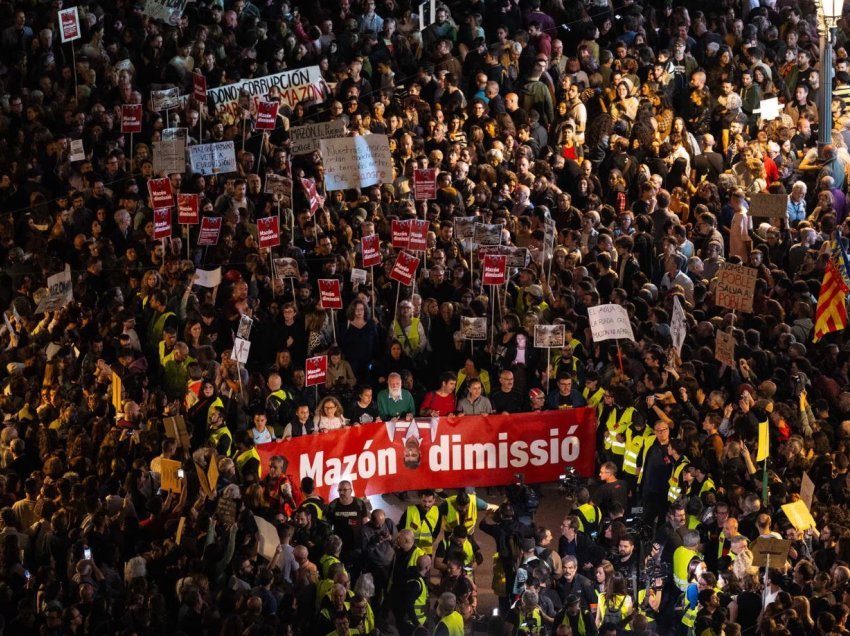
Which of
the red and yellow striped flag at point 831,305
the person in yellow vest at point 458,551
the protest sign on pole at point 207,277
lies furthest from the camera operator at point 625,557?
the protest sign on pole at point 207,277

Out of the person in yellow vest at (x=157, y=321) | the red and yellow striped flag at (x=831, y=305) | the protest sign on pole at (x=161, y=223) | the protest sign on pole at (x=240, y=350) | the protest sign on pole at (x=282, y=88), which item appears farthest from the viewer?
the protest sign on pole at (x=282, y=88)

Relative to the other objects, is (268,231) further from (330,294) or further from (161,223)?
(330,294)

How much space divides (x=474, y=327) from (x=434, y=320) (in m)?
0.74

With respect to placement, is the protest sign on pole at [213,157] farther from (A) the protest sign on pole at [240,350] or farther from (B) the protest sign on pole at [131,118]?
(A) the protest sign on pole at [240,350]

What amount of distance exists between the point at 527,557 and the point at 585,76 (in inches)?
379

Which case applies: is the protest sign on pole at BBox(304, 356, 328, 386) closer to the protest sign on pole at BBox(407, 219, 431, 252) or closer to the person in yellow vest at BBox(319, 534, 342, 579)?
the protest sign on pole at BBox(407, 219, 431, 252)

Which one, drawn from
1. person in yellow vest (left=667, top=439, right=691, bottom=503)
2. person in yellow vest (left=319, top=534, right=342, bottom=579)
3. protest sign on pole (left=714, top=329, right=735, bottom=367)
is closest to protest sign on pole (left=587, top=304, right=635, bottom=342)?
protest sign on pole (left=714, top=329, right=735, bottom=367)

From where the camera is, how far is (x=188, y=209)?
74.2 ft

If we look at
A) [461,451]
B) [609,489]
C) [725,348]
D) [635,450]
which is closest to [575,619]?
[609,489]

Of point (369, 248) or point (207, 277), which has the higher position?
point (369, 248)

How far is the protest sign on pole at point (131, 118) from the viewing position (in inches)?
950

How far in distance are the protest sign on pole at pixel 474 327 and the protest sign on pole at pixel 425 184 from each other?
236 cm

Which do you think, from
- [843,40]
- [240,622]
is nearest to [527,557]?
[240,622]

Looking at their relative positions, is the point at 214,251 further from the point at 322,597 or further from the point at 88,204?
the point at 322,597
